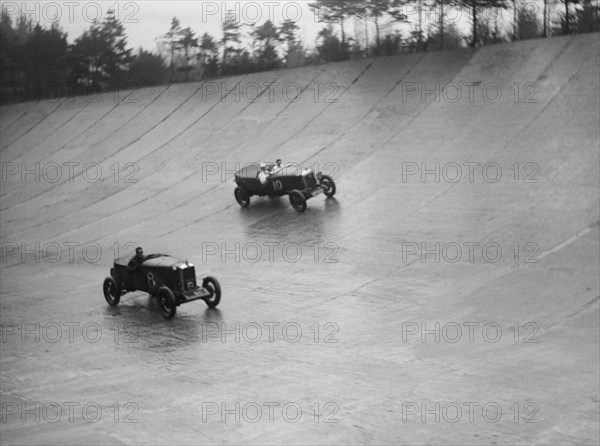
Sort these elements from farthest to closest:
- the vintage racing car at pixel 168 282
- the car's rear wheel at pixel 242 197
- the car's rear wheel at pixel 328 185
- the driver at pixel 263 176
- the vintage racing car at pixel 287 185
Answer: the car's rear wheel at pixel 242 197 < the driver at pixel 263 176 < the car's rear wheel at pixel 328 185 < the vintage racing car at pixel 287 185 < the vintage racing car at pixel 168 282

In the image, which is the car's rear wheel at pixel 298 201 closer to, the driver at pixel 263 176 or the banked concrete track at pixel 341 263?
the banked concrete track at pixel 341 263

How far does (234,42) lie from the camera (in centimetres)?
3133

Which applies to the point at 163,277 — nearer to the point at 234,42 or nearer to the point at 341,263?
the point at 341,263

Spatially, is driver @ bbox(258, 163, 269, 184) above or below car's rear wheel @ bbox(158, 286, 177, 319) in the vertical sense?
above

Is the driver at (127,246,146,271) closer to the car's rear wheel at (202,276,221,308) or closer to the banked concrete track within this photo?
the banked concrete track

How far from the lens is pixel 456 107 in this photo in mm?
21734

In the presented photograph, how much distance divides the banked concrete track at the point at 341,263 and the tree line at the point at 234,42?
1471mm

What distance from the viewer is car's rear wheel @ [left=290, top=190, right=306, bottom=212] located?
17.8 metres

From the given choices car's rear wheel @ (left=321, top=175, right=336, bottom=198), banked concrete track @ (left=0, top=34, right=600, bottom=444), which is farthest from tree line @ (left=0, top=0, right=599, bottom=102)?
car's rear wheel @ (left=321, top=175, right=336, bottom=198)

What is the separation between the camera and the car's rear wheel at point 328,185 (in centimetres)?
1853

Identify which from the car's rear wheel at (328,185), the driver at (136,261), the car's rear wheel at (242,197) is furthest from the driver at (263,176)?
the driver at (136,261)

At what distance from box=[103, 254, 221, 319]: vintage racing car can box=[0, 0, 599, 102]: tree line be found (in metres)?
15.5

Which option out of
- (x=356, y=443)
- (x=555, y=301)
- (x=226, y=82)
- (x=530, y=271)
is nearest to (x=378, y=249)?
(x=530, y=271)

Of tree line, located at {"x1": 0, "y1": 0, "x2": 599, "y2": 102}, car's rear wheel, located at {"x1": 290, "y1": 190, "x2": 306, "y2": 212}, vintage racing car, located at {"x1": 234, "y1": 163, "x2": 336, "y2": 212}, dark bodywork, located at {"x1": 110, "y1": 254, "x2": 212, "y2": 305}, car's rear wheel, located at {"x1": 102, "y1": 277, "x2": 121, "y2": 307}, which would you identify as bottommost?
car's rear wheel, located at {"x1": 102, "y1": 277, "x2": 121, "y2": 307}
